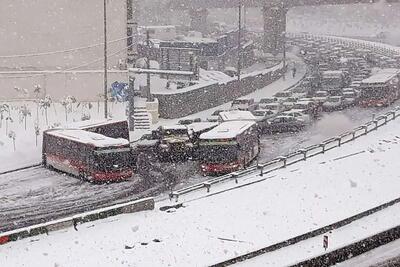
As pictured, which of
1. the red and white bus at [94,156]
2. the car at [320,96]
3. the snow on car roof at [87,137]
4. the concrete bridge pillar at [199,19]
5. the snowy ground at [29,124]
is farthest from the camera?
the concrete bridge pillar at [199,19]

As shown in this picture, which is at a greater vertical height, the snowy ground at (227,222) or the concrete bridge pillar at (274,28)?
the concrete bridge pillar at (274,28)

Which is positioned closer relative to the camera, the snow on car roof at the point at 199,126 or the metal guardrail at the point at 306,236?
the metal guardrail at the point at 306,236

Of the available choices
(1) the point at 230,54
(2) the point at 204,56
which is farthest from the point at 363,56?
(2) the point at 204,56

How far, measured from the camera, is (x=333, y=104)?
53.3 m

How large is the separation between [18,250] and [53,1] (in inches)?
1409

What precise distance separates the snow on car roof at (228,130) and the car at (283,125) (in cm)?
739

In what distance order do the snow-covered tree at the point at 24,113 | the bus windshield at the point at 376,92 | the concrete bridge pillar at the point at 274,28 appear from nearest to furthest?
1. the snow-covered tree at the point at 24,113
2. the bus windshield at the point at 376,92
3. the concrete bridge pillar at the point at 274,28

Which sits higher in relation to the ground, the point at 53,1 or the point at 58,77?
the point at 53,1

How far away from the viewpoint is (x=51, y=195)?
31.3 metres

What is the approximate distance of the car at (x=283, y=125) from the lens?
45156mm

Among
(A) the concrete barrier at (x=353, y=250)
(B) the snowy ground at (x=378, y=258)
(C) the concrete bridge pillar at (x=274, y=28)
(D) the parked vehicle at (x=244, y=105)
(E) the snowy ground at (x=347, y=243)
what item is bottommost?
(E) the snowy ground at (x=347, y=243)

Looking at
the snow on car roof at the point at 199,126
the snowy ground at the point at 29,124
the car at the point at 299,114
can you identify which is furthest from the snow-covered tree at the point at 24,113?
the car at the point at 299,114

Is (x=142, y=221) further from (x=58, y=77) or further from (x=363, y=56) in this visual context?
(x=363, y=56)

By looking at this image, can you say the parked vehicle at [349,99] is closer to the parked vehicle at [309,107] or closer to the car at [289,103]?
the parked vehicle at [309,107]
